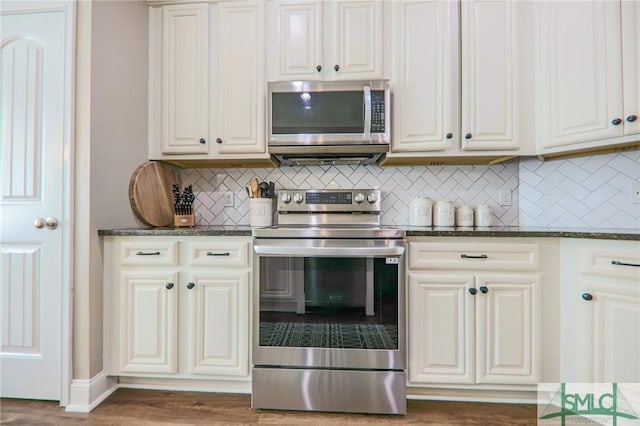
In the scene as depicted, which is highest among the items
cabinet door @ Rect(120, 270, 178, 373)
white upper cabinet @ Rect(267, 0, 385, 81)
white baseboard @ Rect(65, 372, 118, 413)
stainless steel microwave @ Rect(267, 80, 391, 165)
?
white upper cabinet @ Rect(267, 0, 385, 81)

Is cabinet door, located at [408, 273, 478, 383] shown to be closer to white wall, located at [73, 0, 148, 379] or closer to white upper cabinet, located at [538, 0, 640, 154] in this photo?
white upper cabinet, located at [538, 0, 640, 154]

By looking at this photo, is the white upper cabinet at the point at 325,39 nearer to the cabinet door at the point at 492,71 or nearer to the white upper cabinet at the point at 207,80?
the white upper cabinet at the point at 207,80

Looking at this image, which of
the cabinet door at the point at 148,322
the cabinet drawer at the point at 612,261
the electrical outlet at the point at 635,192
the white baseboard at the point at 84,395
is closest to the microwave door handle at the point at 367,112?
the cabinet drawer at the point at 612,261

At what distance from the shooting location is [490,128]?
1.87m

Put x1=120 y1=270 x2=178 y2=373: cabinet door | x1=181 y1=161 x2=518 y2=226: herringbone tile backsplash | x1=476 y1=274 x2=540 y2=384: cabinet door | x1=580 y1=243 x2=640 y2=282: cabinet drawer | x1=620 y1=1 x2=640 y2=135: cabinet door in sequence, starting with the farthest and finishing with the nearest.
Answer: x1=181 y1=161 x2=518 y2=226: herringbone tile backsplash < x1=120 y1=270 x2=178 y2=373: cabinet door < x1=476 y1=274 x2=540 y2=384: cabinet door < x1=620 y1=1 x2=640 y2=135: cabinet door < x1=580 y1=243 x2=640 y2=282: cabinet drawer

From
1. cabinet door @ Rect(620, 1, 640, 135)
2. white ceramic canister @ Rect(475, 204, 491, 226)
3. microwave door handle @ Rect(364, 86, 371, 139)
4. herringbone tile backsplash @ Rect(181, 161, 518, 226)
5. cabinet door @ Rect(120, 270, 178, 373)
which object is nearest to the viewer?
cabinet door @ Rect(620, 1, 640, 135)

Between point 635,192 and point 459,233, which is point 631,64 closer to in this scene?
point 635,192

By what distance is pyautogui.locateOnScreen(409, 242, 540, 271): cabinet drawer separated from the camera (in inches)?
62.7

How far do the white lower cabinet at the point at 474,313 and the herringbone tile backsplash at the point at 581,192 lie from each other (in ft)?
2.00

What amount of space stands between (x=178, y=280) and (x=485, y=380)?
5.60 feet

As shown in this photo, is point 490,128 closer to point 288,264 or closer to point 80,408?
point 288,264

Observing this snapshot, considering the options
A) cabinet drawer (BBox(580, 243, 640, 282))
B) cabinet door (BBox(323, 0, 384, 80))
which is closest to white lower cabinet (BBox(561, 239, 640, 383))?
cabinet drawer (BBox(580, 243, 640, 282))

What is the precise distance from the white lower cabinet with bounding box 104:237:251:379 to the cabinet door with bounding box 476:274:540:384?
4.05ft

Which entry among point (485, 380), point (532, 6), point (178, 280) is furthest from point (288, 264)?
point (532, 6)
